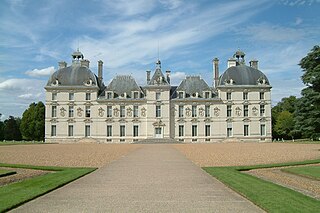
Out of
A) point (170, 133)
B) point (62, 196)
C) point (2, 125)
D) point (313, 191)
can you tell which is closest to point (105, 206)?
point (62, 196)

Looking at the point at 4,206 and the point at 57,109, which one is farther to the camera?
the point at 57,109

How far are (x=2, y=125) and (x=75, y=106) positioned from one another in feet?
89.5

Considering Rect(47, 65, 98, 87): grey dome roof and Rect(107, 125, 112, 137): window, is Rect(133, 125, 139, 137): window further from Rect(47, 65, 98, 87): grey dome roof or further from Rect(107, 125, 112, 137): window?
Rect(47, 65, 98, 87): grey dome roof

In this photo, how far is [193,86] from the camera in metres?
48.8

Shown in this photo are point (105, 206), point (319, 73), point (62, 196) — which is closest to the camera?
point (105, 206)

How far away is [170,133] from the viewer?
4706 cm

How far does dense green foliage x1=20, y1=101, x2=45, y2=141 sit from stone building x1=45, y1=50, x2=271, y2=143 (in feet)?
32.0

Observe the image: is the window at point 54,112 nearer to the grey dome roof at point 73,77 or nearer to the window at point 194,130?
the grey dome roof at point 73,77

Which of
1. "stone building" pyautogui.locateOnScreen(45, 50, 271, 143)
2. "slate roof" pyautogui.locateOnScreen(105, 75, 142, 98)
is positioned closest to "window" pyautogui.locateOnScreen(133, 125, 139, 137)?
"stone building" pyautogui.locateOnScreen(45, 50, 271, 143)

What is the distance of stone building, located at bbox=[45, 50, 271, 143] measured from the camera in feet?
154

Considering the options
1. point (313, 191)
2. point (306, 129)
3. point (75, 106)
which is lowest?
point (313, 191)

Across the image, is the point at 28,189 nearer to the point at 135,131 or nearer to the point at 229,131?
the point at 135,131

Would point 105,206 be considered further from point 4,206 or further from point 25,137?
point 25,137

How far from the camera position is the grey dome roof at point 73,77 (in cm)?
4788
